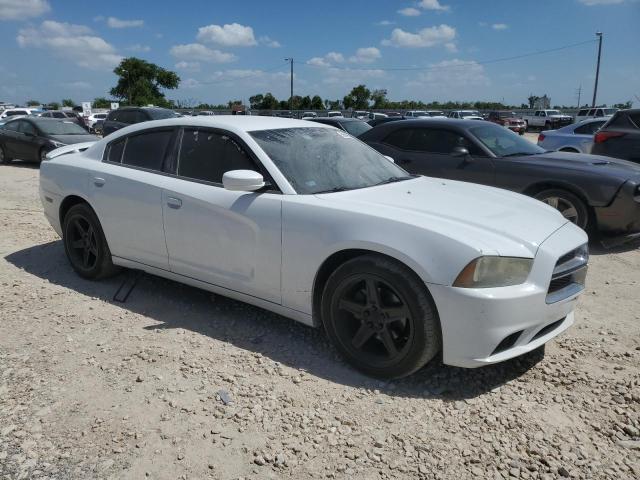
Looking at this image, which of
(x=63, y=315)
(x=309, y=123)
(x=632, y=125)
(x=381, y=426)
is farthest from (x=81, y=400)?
(x=632, y=125)

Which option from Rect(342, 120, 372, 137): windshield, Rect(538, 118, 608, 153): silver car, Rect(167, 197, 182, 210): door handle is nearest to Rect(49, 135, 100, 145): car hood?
Rect(342, 120, 372, 137): windshield

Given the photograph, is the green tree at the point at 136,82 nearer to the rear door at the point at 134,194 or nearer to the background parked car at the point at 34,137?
the background parked car at the point at 34,137

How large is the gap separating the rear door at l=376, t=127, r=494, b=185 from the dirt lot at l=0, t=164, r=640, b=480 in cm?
277

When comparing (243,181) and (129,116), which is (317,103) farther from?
(243,181)

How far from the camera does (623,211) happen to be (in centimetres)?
598

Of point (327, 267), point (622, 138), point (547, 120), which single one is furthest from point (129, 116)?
point (547, 120)

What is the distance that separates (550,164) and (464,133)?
1.17 metres

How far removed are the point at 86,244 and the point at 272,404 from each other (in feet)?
9.23

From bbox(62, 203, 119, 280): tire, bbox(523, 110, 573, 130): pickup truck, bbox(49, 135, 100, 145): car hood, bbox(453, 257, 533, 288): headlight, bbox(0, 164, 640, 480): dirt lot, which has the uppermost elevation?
bbox(523, 110, 573, 130): pickup truck

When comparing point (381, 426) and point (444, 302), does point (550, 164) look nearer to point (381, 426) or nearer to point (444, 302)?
point (444, 302)

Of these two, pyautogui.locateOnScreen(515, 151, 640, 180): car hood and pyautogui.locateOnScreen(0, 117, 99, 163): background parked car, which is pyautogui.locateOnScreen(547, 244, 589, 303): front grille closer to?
pyautogui.locateOnScreen(515, 151, 640, 180): car hood

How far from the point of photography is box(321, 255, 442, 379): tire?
116 inches

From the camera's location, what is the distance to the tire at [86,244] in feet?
15.5

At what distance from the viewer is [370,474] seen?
8.05ft
